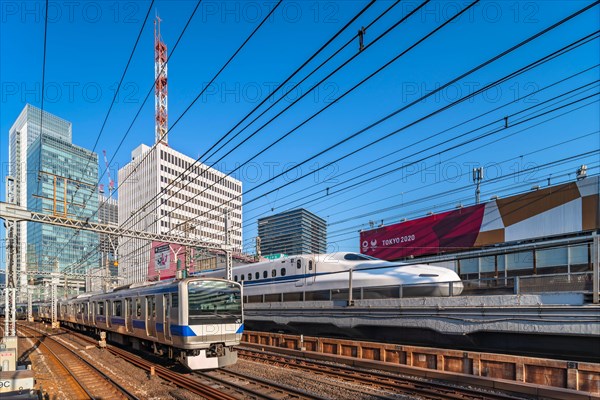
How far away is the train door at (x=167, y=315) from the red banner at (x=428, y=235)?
1812cm

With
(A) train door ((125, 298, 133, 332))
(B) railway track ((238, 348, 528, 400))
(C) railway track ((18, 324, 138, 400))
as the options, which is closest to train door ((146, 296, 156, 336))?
(C) railway track ((18, 324, 138, 400))

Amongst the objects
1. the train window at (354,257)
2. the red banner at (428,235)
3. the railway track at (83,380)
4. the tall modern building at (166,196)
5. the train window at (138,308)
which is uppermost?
the tall modern building at (166,196)

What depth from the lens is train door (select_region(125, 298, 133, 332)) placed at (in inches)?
763

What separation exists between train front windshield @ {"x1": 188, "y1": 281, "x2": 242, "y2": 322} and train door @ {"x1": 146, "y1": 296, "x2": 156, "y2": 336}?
10.4 ft

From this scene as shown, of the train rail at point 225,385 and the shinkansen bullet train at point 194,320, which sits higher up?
the shinkansen bullet train at point 194,320

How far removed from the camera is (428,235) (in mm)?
28328

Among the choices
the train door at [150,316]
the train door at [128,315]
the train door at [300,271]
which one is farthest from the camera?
the train door at [300,271]

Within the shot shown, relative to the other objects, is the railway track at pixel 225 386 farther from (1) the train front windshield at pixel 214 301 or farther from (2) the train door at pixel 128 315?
(2) the train door at pixel 128 315

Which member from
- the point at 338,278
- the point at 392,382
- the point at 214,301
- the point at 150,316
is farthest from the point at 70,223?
the point at 392,382

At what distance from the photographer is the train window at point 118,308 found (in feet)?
68.8

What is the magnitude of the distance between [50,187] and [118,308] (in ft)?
176

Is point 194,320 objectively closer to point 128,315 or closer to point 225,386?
point 225,386

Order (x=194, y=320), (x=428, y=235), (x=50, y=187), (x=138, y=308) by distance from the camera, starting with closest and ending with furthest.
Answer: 1. (x=194, y=320)
2. (x=138, y=308)
3. (x=428, y=235)
4. (x=50, y=187)

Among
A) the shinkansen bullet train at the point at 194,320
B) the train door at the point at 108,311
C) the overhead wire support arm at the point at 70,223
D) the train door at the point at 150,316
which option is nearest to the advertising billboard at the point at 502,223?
the overhead wire support arm at the point at 70,223
